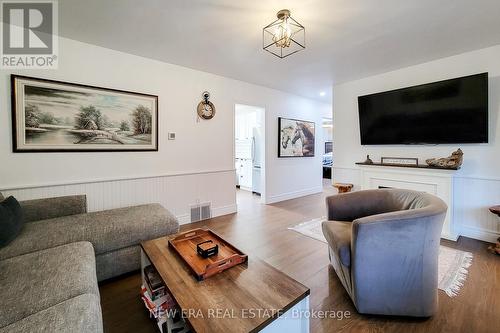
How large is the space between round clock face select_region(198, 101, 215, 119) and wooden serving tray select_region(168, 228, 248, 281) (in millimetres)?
2242

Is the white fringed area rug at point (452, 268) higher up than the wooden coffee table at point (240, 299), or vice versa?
the wooden coffee table at point (240, 299)

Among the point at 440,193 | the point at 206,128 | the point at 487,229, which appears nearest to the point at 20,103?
the point at 206,128

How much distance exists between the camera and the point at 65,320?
97cm

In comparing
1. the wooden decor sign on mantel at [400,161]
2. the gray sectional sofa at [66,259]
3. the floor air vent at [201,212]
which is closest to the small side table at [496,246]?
the wooden decor sign on mantel at [400,161]

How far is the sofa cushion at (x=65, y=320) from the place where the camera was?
36.6 inches

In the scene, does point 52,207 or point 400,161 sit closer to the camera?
point 52,207

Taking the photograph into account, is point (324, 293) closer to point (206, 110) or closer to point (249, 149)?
point (206, 110)

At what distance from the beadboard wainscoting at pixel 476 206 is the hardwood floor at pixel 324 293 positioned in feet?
0.53

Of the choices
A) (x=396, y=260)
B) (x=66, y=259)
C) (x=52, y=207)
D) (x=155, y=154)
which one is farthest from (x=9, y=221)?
(x=396, y=260)

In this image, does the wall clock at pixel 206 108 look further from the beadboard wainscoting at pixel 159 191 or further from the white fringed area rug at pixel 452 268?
the white fringed area rug at pixel 452 268

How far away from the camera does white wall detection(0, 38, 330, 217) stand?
241cm

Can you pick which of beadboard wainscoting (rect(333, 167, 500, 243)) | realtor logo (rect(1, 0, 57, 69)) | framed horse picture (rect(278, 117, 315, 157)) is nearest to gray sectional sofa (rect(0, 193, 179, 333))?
realtor logo (rect(1, 0, 57, 69))

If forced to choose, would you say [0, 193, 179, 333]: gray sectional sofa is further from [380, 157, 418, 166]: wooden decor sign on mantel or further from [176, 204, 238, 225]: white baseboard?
[380, 157, 418, 166]: wooden decor sign on mantel

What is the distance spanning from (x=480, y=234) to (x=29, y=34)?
19.3 feet
